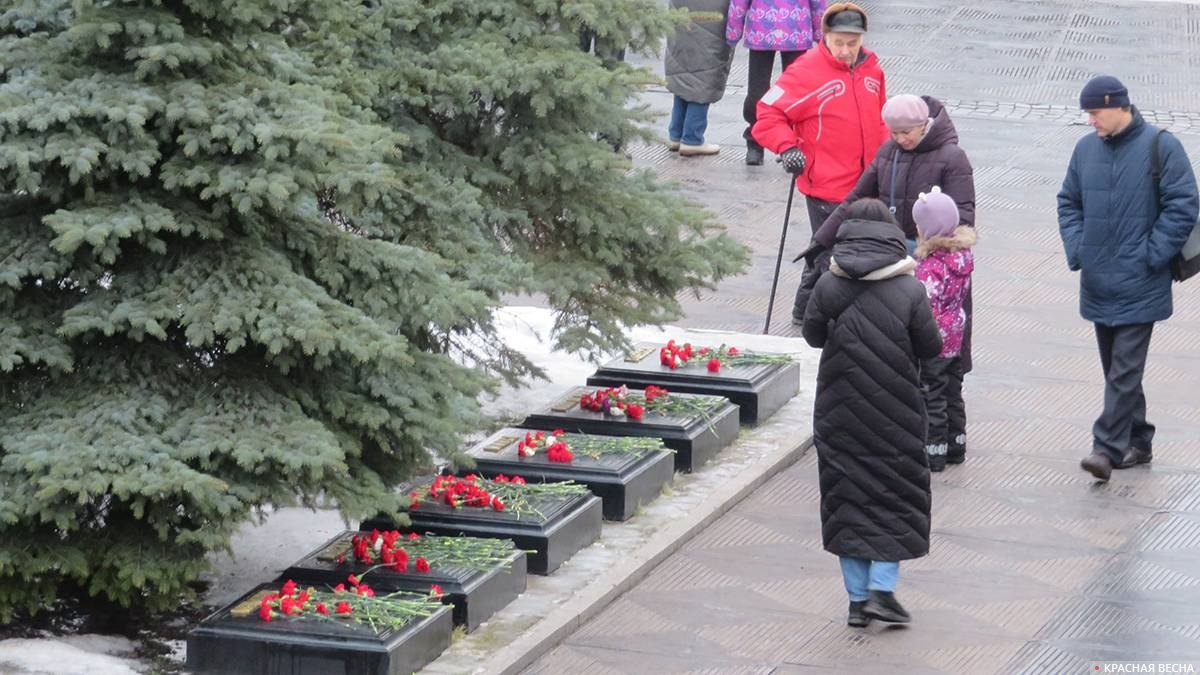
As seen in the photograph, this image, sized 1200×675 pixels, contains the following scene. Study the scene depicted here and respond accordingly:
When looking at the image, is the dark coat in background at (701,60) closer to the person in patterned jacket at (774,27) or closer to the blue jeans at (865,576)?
the person in patterned jacket at (774,27)

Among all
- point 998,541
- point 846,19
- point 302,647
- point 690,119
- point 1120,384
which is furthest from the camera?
point 690,119

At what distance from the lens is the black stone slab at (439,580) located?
302 inches

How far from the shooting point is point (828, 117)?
464 inches

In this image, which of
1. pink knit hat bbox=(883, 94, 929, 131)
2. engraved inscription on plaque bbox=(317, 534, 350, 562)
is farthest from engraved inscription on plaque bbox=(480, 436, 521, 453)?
pink knit hat bbox=(883, 94, 929, 131)

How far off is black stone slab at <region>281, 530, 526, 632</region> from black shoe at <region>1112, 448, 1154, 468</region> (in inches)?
141

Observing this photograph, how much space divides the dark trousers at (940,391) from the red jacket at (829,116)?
7.11 ft

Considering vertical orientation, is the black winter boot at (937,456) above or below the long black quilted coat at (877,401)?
below

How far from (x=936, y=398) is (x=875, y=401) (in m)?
2.17

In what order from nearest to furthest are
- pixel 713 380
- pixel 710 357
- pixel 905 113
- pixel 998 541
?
pixel 998 541 → pixel 905 113 → pixel 713 380 → pixel 710 357

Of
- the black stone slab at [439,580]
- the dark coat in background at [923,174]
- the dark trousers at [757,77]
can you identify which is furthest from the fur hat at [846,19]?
the dark trousers at [757,77]

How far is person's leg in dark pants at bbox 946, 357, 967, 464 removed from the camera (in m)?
9.94

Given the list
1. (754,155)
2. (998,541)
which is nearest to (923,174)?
(998,541)

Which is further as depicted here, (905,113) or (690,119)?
(690,119)

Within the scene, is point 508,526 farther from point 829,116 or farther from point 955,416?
point 829,116
